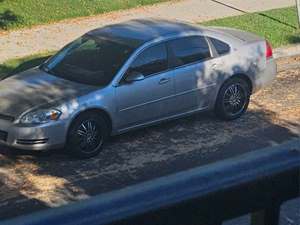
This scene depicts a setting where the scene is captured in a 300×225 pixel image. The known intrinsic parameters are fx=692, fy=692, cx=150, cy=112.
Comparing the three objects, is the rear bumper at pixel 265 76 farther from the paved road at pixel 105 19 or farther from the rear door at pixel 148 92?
the paved road at pixel 105 19

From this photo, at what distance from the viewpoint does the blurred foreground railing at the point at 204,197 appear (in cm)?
136

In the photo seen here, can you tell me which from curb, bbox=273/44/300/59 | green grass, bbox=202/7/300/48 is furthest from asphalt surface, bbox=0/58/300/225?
green grass, bbox=202/7/300/48

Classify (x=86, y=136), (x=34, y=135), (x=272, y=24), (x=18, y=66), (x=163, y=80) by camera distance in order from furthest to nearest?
1. (x=272, y=24)
2. (x=18, y=66)
3. (x=163, y=80)
4. (x=86, y=136)
5. (x=34, y=135)

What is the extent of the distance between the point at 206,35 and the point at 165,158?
7.55 ft

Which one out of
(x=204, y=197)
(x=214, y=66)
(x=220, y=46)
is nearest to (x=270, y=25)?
(x=220, y=46)

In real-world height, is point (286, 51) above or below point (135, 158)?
below

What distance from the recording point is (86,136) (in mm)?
8562

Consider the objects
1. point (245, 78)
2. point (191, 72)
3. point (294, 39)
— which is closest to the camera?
point (191, 72)

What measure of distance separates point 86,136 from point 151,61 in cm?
150

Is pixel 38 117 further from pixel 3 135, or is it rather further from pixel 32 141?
pixel 3 135

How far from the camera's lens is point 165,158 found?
8.69m

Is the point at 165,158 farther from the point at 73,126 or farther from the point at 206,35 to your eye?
the point at 206,35

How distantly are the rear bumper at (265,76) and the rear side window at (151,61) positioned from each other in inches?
69.0

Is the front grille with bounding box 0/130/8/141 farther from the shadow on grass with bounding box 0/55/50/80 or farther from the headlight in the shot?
the shadow on grass with bounding box 0/55/50/80
